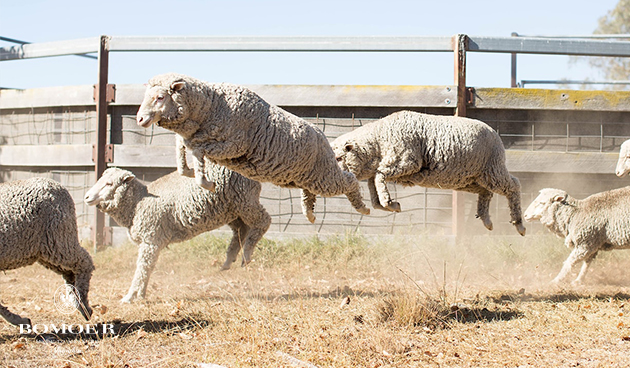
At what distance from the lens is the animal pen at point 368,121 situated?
6.74 m

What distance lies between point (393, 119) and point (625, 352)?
8.31ft

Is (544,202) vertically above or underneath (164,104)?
underneath

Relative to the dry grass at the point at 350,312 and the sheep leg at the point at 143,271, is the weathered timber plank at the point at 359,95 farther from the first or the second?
the sheep leg at the point at 143,271

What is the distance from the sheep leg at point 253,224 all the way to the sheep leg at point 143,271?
0.96 m

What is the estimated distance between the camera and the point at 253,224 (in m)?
6.04

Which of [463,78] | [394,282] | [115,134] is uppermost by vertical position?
[463,78]

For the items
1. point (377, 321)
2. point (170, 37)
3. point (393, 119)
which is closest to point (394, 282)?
point (377, 321)

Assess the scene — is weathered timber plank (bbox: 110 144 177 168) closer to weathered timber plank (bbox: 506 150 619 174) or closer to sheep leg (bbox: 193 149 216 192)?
sheep leg (bbox: 193 149 216 192)

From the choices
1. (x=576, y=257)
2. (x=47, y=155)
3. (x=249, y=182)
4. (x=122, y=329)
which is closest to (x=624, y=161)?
(x=576, y=257)

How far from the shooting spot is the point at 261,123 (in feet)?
11.8

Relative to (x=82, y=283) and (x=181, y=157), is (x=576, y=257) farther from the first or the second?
(x=82, y=283)

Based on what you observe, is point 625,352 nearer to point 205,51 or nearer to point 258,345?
point 258,345

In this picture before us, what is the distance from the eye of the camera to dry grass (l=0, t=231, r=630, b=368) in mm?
3840

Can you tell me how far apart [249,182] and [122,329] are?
2009 mm
